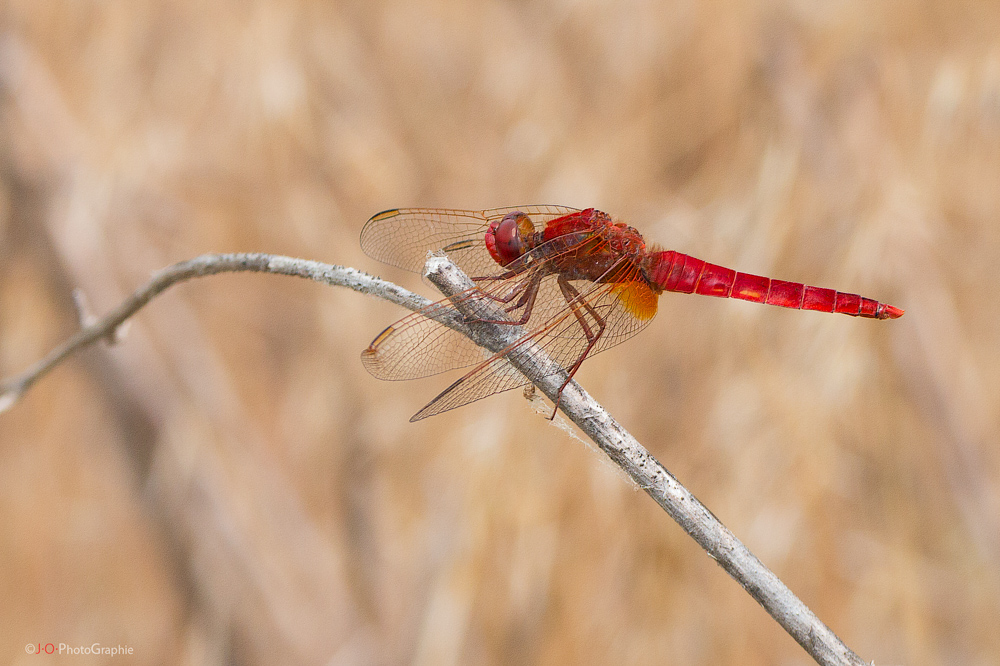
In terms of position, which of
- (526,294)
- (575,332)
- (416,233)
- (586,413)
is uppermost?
(416,233)

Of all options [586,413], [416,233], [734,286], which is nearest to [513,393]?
[416,233]

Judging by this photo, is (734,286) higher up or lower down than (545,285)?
lower down

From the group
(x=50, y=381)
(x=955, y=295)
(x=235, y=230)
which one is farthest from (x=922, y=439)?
(x=50, y=381)

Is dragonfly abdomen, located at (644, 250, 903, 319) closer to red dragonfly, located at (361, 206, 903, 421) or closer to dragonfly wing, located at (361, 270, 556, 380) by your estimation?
red dragonfly, located at (361, 206, 903, 421)

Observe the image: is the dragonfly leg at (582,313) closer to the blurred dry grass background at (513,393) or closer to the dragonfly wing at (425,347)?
the dragonfly wing at (425,347)

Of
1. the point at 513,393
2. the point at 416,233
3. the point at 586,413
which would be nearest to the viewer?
the point at 586,413

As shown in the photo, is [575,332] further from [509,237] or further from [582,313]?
[509,237]
